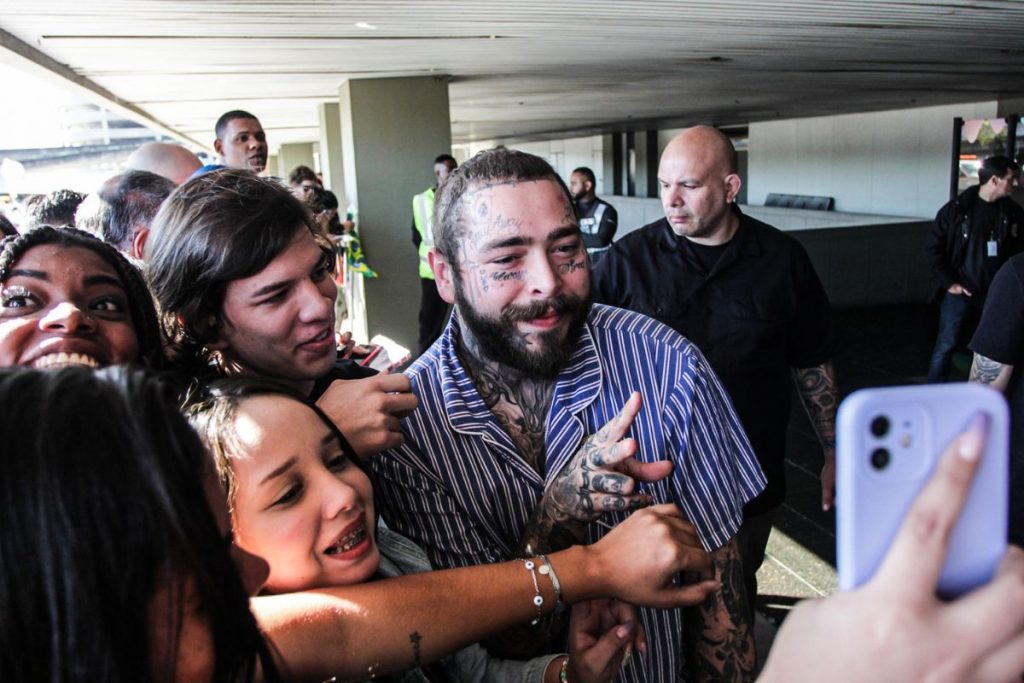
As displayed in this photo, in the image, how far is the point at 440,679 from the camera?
1386mm

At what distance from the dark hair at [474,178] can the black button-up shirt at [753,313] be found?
1.37m

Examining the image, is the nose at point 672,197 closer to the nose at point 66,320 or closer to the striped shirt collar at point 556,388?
the striped shirt collar at point 556,388

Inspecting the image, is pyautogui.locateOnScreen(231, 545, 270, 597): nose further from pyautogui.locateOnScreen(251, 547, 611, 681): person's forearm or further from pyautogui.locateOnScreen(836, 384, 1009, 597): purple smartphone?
pyautogui.locateOnScreen(836, 384, 1009, 597): purple smartphone

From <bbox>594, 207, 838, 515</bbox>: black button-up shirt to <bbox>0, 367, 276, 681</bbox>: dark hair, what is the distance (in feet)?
7.57

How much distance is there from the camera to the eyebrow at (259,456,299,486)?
3.73 ft

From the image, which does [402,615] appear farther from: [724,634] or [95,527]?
[724,634]

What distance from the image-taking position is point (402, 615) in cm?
113

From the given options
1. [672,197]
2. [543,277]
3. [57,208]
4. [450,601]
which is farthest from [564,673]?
[57,208]

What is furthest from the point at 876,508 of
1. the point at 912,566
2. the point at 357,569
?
the point at 357,569

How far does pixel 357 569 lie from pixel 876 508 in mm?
804

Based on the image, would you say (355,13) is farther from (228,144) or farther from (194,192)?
(194,192)

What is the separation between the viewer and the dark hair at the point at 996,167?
6244mm

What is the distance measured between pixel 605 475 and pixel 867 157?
17.9 metres

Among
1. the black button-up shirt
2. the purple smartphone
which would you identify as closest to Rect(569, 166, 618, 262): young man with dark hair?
the black button-up shirt
